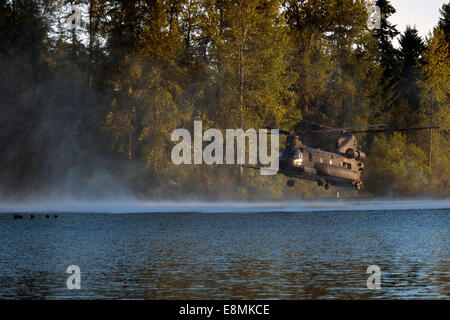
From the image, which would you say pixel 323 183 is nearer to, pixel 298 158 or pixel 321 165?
pixel 321 165

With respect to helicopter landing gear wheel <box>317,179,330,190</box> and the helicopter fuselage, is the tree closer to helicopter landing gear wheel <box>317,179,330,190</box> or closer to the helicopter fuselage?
the helicopter fuselage

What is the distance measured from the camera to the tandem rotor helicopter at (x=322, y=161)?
54.3 meters

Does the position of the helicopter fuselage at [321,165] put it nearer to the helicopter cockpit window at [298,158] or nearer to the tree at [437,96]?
the helicopter cockpit window at [298,158]

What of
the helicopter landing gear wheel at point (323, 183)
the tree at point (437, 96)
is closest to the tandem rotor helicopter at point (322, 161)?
the helicopter landing gear wheel at point (323, 183)

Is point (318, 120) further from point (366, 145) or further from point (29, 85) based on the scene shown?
point (29, 85)

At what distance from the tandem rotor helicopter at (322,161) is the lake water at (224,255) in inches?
139

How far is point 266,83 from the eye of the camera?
2936 inches

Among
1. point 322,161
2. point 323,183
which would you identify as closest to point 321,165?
point 322,161

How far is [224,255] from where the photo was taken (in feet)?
118

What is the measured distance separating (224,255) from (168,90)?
43.3 m

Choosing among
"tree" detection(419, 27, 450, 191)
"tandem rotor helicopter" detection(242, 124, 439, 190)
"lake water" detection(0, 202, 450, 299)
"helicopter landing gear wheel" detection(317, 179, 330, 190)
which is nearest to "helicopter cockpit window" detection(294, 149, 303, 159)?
"tandem rotor helicopter" detection(242, 124, 439, 190)

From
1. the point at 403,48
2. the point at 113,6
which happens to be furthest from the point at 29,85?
the point at 403,48

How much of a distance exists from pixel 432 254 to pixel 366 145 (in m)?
49.9

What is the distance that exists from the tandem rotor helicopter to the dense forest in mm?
15053
